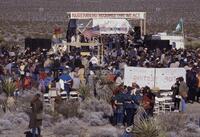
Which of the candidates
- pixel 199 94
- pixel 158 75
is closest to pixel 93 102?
pixel 158 75

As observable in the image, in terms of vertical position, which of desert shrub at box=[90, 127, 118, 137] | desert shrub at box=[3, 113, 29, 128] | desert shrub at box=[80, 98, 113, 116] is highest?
desert shrub at box=[80, 98, 113, 116]

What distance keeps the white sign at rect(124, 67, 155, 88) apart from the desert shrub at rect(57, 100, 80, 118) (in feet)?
11.0

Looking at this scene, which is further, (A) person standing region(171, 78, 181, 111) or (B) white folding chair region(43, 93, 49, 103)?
(B) white folding chair region(43, 93, 49, 103)

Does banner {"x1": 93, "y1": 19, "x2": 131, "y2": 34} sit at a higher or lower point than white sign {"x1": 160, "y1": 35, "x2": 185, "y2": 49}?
higher

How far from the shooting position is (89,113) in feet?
70.5

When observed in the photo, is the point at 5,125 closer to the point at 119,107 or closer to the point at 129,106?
the point at 119,107

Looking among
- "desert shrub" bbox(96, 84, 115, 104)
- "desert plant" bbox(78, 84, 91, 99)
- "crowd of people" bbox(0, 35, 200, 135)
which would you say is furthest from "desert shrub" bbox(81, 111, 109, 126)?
"desert plant" bbox(78, 84, 91, 99)

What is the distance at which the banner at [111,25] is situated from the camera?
118 feet

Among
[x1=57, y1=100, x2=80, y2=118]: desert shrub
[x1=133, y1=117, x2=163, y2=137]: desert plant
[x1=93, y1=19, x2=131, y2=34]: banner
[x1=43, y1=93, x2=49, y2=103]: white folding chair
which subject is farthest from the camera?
[x1=93, y1=19, x2=131, y2=34]: banner

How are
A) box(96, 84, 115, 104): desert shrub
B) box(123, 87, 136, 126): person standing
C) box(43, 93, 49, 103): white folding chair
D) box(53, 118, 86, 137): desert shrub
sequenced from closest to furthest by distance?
box(53, 118, 86, 137): desert shrub → box(123, 87, 136, 126): person standing → box(43, 93, 49, 103): white folding chair → box(96, 84, 115, 104): desert shrub

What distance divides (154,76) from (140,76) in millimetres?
467

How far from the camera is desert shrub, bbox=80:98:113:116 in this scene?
21.9m

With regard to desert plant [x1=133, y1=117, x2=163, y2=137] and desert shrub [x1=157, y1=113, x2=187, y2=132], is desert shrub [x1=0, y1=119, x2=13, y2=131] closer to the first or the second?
desert shrub [x1=157, y1=113, x2=187, y2=132]

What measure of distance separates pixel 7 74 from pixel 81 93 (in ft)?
11.2
